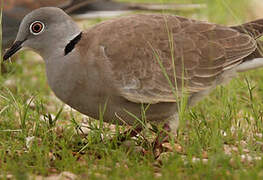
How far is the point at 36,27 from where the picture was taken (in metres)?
4.08

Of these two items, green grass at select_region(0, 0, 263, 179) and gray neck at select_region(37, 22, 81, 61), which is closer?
green grass at select_region(0, 0, 263, 179)

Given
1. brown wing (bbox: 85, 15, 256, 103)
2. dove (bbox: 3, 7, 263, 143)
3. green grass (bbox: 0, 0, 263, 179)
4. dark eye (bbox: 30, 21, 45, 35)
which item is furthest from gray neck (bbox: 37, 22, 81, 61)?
green grass (bbox: 0, 0, 263, 179)

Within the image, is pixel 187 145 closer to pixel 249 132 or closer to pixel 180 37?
pixel 249 132

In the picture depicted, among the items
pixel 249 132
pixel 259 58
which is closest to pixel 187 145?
pixel 249 132

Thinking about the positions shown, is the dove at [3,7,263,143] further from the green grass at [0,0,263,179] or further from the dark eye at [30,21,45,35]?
the green grass at [0,0,263,179]

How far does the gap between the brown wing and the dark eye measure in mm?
442

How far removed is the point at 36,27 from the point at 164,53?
3.47 ft

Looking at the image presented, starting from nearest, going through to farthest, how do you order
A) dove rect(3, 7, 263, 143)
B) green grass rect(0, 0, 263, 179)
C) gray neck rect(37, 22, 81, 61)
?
green grass rect(0, 0, 263, 179)
dove rect(3, 7, 263, 143)
gray neck rect(37, 22, 81, 61)

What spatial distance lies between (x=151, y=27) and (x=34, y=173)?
158cm

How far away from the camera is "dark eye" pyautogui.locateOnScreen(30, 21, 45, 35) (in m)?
4.07

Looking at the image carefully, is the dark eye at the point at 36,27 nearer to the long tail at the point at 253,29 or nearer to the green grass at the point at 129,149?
the green grass at the point at 129,149

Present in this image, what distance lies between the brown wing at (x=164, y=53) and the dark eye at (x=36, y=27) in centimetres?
44

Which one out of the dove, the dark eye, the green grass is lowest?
the green grass

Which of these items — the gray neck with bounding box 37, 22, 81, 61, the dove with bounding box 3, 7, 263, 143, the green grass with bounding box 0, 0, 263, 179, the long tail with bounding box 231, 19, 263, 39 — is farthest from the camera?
the long tail with bounding box 231, 19, 263, 39
